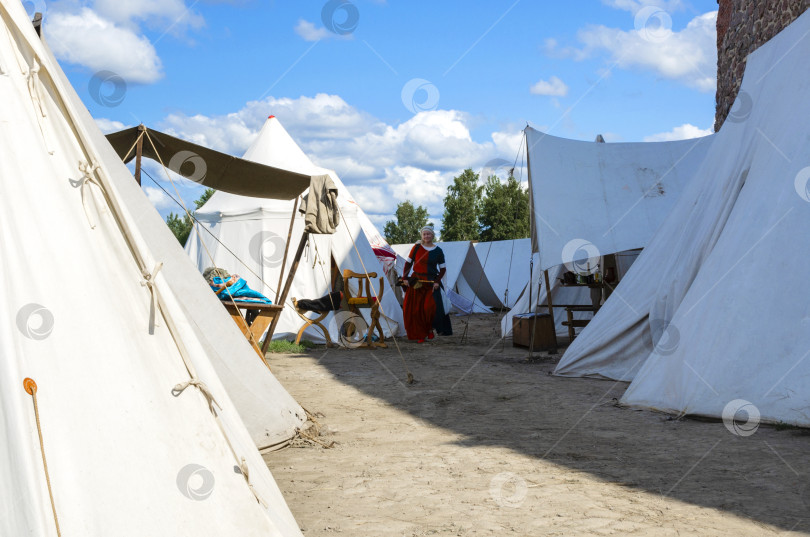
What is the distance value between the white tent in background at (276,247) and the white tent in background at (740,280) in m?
4.12

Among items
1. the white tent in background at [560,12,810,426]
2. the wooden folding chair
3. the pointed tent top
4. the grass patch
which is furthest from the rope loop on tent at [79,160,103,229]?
the pointed tent top

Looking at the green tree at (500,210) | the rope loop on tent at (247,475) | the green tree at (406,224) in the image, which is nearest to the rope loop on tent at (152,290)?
the rope loop on tent at (247,475)

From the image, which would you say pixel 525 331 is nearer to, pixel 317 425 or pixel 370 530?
pixel 317 425

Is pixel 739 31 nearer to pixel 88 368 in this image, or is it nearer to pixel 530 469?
pixel 530 469

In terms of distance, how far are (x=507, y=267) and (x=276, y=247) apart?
9.73 meters

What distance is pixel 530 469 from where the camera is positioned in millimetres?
3723

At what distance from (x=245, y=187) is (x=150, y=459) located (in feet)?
15.9

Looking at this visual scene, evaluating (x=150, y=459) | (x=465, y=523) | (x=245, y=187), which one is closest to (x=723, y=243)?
(x=465, y=523)

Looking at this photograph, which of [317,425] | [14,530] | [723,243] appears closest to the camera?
[14,530]

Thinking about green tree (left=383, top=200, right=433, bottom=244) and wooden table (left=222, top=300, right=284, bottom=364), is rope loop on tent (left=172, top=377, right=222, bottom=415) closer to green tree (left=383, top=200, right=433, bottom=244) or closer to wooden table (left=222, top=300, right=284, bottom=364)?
wooden table (left=222, top=300, right=284, bottom=364)

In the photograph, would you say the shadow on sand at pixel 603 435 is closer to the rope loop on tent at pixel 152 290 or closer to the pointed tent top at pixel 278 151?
the rope loop on tent at pixel 152 290

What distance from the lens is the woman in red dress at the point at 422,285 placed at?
10.2m

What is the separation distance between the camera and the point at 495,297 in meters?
18.6

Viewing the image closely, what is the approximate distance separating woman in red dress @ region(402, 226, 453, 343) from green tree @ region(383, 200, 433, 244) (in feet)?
97.8
